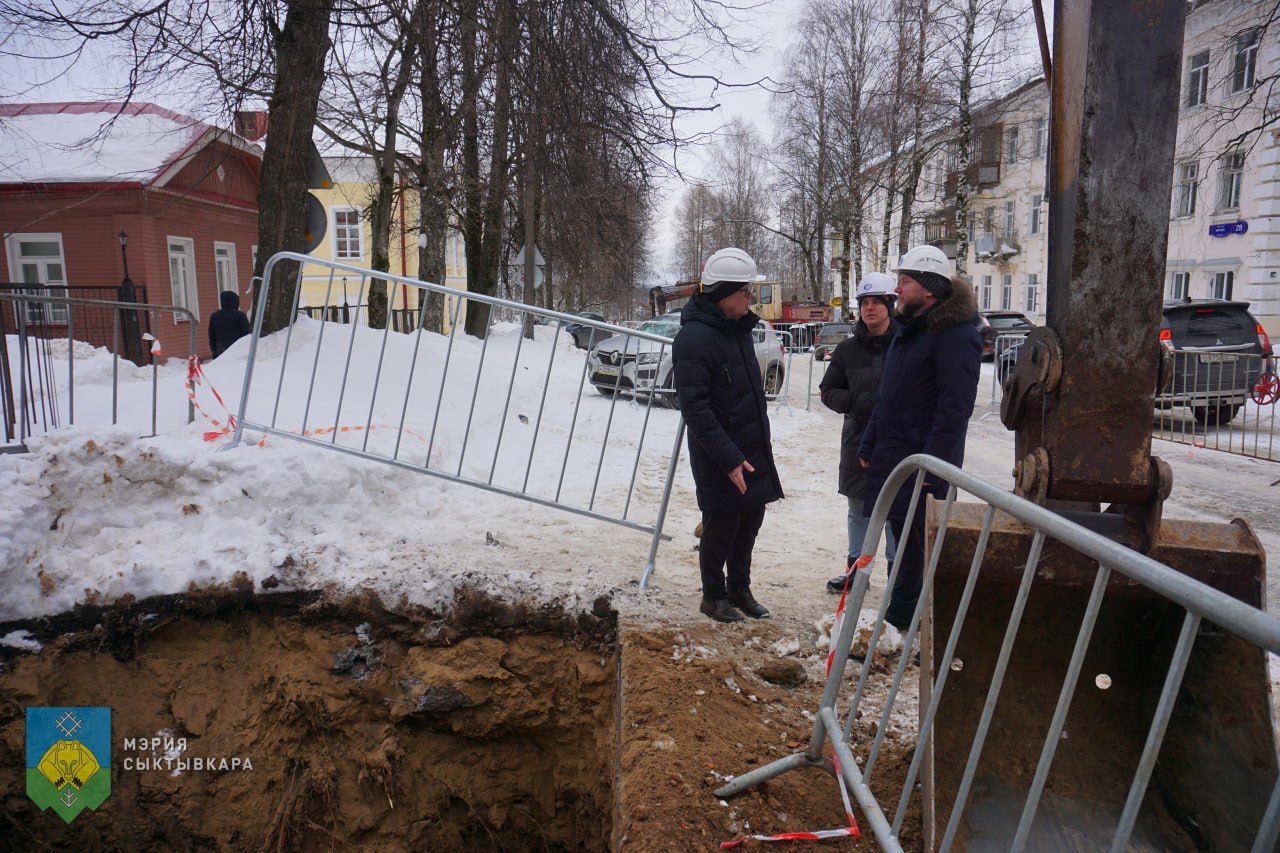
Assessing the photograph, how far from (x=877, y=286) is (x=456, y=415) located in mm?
3951

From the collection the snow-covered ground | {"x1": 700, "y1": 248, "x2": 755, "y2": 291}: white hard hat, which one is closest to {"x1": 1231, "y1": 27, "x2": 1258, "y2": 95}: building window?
the snow-covered ground

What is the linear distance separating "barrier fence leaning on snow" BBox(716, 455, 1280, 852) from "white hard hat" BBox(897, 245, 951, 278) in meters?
1.65

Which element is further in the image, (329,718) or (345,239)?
(345,239)

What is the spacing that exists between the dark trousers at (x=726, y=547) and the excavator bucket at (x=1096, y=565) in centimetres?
152

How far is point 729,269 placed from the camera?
3852 mm

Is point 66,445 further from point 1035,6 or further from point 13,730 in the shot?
point 1035,6

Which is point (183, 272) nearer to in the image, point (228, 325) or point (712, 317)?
point (228, 325)

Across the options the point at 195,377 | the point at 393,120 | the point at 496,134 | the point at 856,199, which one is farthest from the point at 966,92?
the point at 195,377

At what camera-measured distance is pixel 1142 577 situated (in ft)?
4.60

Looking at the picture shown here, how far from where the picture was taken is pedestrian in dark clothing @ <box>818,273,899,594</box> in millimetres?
4449

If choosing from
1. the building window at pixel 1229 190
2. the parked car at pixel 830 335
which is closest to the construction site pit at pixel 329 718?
the parked car at pixel 830 335

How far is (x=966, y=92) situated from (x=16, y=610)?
90.5ft

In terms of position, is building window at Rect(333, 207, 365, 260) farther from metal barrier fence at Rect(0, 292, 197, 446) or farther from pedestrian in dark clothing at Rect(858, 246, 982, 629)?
pedestrian in dark clothing at Rect(858, 246, 982, 629)

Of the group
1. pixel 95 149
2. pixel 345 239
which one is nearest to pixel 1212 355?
pixel 95 149
